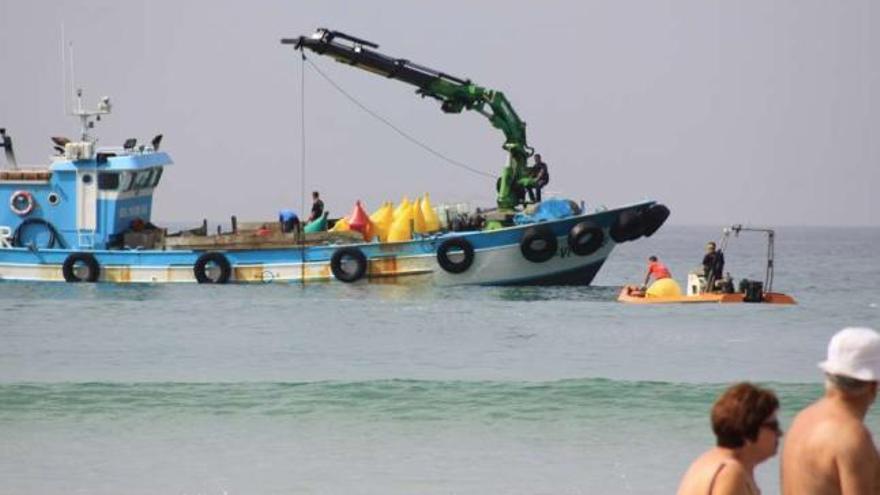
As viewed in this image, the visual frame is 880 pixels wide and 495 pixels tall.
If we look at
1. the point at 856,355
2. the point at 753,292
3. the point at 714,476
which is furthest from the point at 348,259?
the point at 714,476

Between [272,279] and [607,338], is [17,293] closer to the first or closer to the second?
[272,279]

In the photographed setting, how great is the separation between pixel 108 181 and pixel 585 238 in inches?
423

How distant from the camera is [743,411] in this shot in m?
6.98

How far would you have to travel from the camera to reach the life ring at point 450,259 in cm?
4188

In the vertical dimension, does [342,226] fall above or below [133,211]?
below

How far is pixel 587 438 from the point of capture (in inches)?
823

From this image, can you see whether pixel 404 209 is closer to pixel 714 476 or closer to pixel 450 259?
pixel 450 259

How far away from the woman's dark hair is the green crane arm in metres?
36.3

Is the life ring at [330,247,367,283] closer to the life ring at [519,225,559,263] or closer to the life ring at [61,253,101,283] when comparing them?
the life ring at [519,225,559,263]

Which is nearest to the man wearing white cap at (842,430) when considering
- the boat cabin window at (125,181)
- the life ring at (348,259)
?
the life ring at (348,259)

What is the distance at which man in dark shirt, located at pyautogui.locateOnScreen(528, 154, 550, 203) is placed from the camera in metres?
44.2

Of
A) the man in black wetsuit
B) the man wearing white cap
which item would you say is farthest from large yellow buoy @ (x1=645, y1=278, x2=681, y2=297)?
the man wearing white cap

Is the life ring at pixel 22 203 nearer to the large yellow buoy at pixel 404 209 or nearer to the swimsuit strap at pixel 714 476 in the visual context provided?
the large yellow buoy at pixel 404 209

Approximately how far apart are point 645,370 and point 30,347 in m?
10.8
